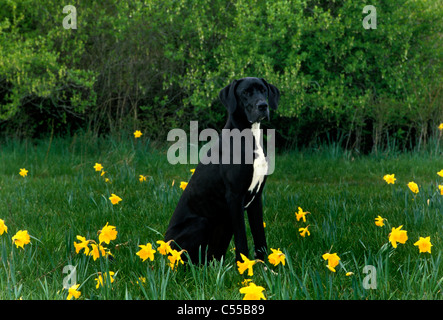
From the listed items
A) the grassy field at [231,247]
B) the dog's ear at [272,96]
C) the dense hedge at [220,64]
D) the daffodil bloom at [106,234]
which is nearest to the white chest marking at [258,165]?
the dog's ear at [272,96]

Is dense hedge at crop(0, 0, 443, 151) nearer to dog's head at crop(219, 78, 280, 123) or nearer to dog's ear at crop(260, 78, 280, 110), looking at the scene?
dog's ear at crop(260, 78, 280, 110)

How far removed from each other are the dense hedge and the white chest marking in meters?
4.35

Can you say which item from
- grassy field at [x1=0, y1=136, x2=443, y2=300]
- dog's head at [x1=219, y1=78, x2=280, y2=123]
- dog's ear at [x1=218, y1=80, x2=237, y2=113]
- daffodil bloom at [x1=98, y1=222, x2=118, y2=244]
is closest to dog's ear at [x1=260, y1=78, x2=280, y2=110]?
dog's head at [x1=219, y1=78, x2=280, y2=123]

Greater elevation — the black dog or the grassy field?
the black dog

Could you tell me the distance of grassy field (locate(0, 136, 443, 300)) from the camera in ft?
7.36

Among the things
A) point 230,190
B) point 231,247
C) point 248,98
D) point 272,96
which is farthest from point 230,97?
point 231,247

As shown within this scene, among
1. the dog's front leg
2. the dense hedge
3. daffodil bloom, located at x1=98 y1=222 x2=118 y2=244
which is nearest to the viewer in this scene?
daffodil bloom, located at x1=98 y1=222 x2=118 y2=244

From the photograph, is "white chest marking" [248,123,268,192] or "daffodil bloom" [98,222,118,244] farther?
"white chest marking" [248,123,268,192]

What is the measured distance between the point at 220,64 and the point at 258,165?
4.83 m

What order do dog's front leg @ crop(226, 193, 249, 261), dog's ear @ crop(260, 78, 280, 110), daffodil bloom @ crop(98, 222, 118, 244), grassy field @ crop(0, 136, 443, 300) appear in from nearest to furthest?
grassy field @ crop(0, 136, 443, 300) < daffodil bloom @ crop(98, 222, 118, 244) < dog's front leg @ crop(226, 193, 249, 261) < dog's ear @ crop(260, 78, 280, 110)

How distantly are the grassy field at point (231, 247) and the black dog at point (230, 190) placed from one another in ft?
0.54
